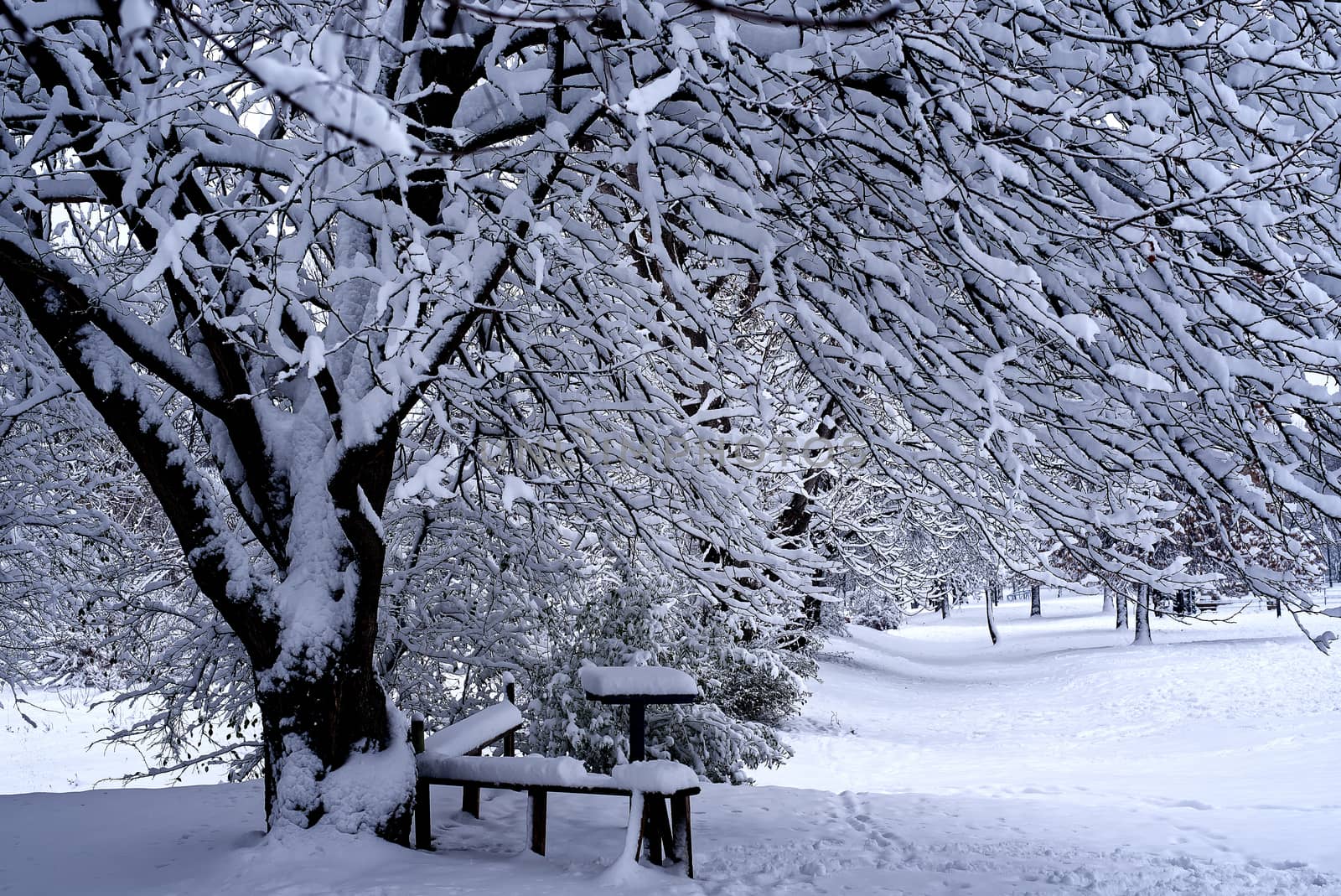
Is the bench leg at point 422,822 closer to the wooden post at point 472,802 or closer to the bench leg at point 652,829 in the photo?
the wooden post at point 472,802

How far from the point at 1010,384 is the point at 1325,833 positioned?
15.4 feet

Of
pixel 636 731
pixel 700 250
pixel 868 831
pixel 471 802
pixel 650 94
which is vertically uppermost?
pixel 700 250

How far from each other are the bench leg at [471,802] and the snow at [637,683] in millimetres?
1453

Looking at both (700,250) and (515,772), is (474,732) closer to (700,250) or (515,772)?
(515,772)

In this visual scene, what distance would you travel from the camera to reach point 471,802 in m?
6.34

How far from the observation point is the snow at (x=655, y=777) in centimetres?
491

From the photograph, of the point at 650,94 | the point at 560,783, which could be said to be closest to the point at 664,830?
the point at 560,783

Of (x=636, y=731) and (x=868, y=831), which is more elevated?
(x=636, y=731)

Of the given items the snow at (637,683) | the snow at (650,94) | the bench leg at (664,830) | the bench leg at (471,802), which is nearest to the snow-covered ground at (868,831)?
the bench leg at (471,802)

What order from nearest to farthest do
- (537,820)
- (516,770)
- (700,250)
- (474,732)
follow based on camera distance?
(700,250)
(516,770)
(537,820)
(474,732)

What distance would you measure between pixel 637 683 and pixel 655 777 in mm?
571

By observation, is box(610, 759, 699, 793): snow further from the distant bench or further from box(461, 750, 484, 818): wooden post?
box(461, 750, 484, 818): wooden post

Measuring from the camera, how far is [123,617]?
10.1 metres

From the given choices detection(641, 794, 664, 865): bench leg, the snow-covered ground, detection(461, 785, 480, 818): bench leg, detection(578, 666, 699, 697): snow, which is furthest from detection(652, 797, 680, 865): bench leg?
detection(461, 785, 480, 818): bench leg
